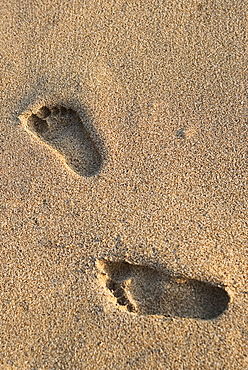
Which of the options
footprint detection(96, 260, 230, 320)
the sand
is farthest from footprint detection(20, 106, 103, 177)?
footprint detection(96, 260, 230, 320)

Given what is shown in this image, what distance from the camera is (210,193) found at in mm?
1677

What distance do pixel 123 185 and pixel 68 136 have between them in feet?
1.24

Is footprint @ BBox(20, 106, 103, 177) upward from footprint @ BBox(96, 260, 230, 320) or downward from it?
upward

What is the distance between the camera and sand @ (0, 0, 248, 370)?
145cm

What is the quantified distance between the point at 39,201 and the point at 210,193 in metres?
0.73

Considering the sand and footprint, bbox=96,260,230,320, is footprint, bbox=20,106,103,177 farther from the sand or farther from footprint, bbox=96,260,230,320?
footprint, bbox=96,260,230,320

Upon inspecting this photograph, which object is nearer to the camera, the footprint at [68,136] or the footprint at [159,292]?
the footprint at [159,292]

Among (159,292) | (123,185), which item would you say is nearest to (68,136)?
(123,185)

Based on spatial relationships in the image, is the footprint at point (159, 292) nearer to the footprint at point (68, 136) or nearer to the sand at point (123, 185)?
the sand at point (123, 185)

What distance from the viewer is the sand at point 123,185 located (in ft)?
4.76

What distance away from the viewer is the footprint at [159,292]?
1493 millimetres

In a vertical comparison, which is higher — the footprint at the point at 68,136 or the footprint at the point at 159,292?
the footprint at the point at 68,136

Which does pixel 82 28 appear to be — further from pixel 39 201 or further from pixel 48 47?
pixel 39 201

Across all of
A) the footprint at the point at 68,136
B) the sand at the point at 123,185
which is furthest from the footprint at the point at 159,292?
the footprint at the point at 68,136
